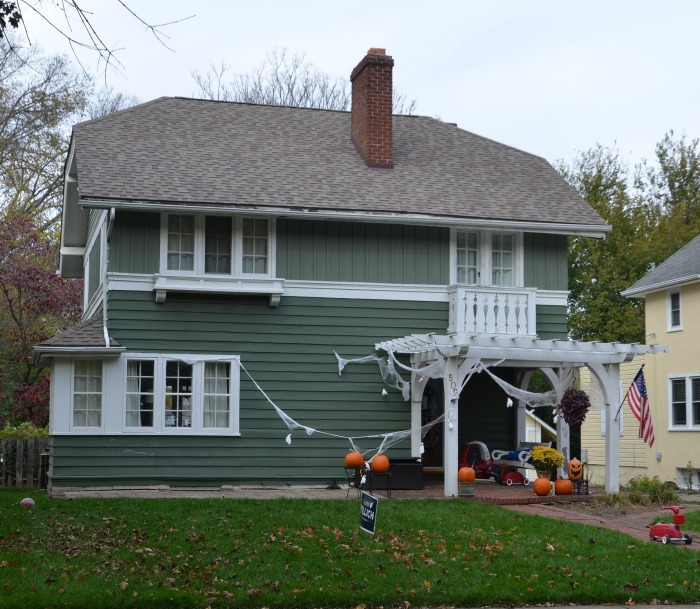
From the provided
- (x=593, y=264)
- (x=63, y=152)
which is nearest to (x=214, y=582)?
(x=63, y=152)

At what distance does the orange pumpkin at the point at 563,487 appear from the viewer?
17.3 metres

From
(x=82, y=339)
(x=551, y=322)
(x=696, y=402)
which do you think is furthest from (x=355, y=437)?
(x=696, y=402)

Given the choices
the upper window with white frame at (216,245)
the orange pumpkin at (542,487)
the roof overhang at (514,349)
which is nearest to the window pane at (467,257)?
the roof overhang at (514,349)

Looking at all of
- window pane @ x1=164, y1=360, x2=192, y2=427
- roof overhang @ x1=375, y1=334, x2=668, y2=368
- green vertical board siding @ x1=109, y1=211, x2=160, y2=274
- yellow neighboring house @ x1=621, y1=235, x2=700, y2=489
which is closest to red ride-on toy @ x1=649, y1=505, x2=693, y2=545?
roof overhang @ x1=375, y1=334, x2=668, y2=368

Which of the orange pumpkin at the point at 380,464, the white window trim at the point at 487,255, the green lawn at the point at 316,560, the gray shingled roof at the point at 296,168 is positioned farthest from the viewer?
the white window trim at the point at 487,255

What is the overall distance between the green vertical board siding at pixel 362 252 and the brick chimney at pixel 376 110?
2.04 m

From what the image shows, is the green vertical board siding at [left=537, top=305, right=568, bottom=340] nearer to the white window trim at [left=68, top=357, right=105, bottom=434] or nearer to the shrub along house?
the shrub along house

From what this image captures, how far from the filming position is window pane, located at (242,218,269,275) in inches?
746

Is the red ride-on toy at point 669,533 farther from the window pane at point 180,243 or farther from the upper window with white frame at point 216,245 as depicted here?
the window pane at point 180,243

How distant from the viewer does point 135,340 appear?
59.6 feet

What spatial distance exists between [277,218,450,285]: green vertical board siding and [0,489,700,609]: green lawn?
590 centimetres

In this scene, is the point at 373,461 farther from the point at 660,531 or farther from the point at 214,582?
the point at 214,582

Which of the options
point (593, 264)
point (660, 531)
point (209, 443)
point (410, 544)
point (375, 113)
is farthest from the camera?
point (593, 264)

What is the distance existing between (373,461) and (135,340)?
4.63 m
